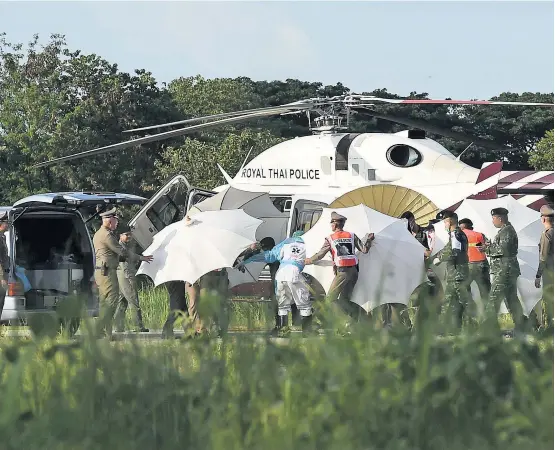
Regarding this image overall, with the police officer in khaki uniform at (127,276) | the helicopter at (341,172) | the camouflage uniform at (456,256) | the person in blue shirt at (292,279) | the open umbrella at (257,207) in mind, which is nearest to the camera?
the camouflage uniform at (456,256)

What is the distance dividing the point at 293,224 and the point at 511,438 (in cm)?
1230

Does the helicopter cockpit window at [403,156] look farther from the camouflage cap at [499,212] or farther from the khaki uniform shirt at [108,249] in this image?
the khaki uniform shirt at [108,249]

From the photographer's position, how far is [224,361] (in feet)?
16.1

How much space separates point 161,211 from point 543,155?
124 ft

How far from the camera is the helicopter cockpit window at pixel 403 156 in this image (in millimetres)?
17703

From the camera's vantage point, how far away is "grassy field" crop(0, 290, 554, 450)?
4.21 meters

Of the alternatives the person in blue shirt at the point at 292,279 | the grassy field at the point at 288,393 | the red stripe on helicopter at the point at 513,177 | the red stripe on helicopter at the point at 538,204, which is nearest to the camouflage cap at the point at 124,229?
the person in blue shirt at the point at 292,279

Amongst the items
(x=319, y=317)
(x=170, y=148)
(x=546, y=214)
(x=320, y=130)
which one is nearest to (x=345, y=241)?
(x=546, y=214)

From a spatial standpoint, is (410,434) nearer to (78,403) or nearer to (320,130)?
(78,403)

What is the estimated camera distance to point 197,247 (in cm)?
1318

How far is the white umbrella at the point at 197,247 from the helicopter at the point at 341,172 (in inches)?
111

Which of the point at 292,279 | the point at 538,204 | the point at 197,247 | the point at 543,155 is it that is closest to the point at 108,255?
the point at 197,247

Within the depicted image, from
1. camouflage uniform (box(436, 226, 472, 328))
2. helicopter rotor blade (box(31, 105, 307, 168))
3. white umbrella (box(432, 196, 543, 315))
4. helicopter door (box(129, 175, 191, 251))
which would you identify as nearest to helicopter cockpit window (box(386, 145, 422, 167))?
helicopter rotor blade (box(31, 105, 307, 168))

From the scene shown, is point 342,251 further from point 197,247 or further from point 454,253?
point 197,247
